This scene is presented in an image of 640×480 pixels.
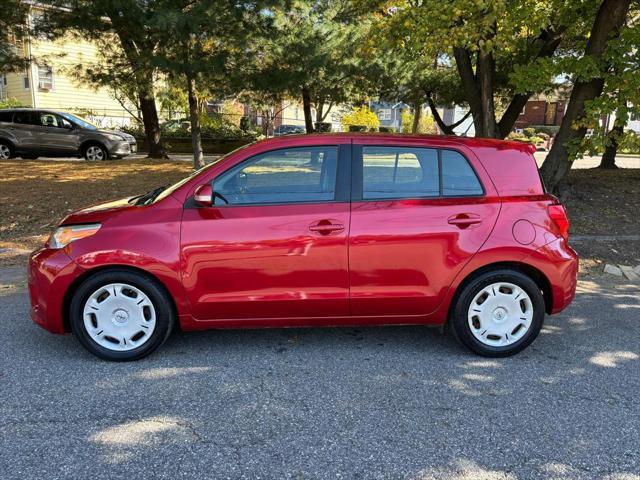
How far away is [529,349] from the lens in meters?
4.29

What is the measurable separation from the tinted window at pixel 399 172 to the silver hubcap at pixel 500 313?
87 centimetres

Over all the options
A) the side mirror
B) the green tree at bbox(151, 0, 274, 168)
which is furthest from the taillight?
the green tree at bbox(151, 0, 274, 168)

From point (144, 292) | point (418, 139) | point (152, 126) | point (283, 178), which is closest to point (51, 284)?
point (144, 292)

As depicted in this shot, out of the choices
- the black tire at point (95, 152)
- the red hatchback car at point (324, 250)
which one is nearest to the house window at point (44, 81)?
the black tire at point (95, 152)

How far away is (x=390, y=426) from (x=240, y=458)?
0.89 m

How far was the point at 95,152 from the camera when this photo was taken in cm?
1606

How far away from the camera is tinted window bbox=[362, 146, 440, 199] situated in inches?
157

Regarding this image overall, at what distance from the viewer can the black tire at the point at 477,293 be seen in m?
4.00

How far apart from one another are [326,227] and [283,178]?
0.52 m

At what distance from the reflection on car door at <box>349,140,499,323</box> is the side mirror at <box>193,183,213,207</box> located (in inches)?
40.7

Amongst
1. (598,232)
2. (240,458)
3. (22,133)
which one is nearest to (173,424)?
(240,458)

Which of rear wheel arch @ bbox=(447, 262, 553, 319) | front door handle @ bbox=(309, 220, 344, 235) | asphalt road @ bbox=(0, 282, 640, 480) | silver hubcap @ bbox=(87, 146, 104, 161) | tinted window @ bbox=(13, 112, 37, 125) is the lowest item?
asphalt road @ bbox=(0, 282, 640, 480)

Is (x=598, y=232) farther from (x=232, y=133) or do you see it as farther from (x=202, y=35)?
(x=232, y=133)

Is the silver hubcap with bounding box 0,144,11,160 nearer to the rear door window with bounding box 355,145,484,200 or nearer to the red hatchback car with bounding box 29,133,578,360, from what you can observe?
the red hatchback car with bounding box 29,133,578,360
